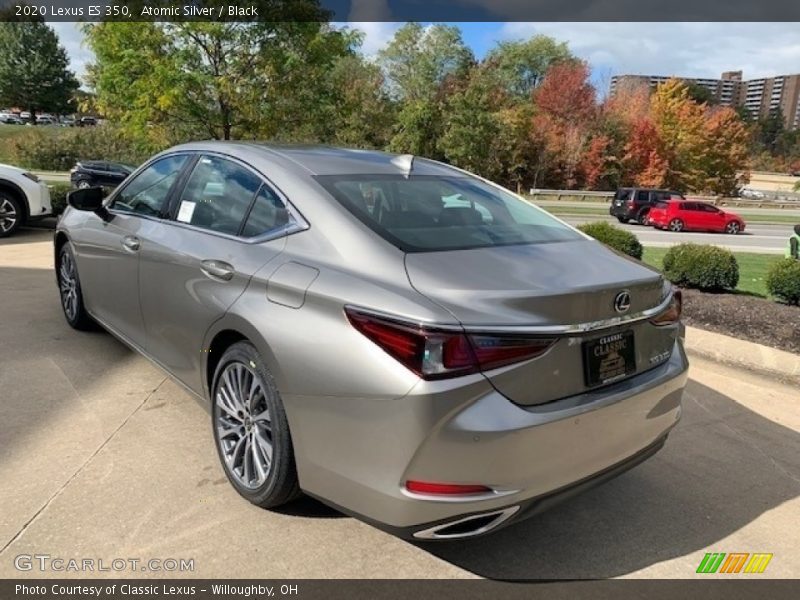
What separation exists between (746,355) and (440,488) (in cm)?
430

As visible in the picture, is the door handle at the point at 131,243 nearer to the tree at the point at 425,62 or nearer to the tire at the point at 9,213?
the tire at the point at 9,213

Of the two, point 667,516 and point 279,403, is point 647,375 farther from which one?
point 279,403

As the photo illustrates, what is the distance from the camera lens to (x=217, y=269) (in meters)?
2.98

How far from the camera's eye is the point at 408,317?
84.4 inches

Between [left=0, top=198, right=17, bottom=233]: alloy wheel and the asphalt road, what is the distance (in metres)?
15.1

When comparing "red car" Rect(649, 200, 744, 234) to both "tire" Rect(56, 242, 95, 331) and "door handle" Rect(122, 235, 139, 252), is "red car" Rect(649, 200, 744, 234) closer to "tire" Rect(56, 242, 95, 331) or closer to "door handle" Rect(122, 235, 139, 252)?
"tire" Rect(56, 242, 95, 331)

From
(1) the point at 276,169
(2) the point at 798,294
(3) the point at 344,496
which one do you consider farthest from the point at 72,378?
(2) the point at 798,294

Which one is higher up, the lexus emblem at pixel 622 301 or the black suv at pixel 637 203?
the lexus emblem at pixel 622 301

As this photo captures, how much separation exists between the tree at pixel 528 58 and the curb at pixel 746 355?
184 ft

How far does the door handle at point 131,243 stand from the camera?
3762mm

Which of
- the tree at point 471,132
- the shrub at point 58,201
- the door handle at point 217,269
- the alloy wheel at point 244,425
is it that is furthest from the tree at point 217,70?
the tree at point 471,132

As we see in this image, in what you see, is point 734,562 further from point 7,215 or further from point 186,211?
point 7,215

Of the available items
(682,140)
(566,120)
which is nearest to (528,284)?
(566,120)

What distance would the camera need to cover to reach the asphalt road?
19345 mm
